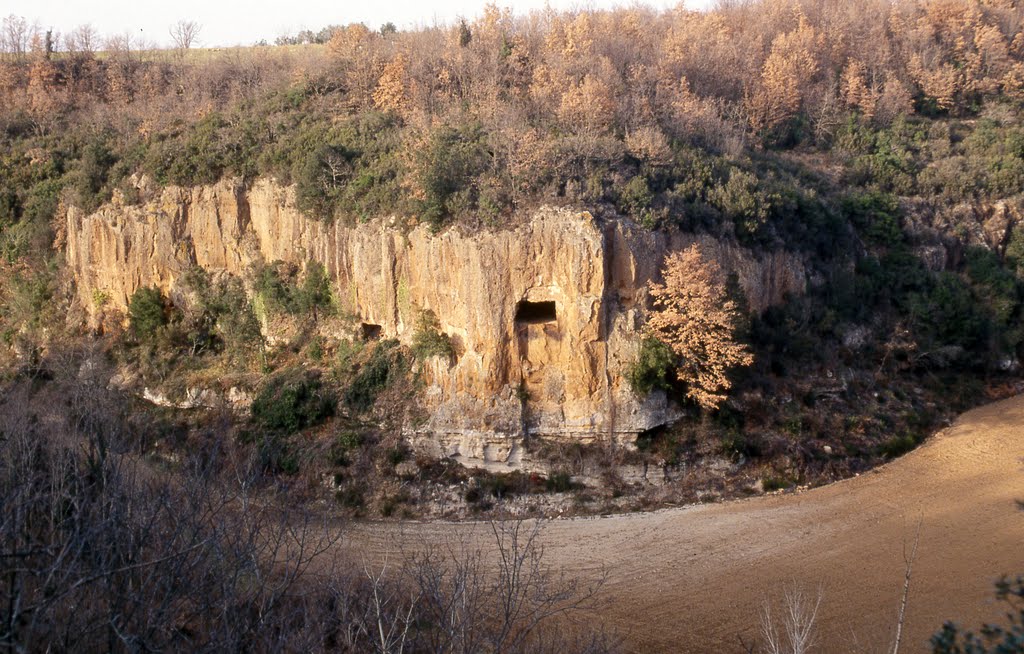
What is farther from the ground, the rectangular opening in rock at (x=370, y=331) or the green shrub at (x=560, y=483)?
the rectangular opening in rock at (x=370, y=331)

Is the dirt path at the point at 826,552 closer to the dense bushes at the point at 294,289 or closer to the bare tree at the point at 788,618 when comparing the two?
the bare tree at the point at 788,618

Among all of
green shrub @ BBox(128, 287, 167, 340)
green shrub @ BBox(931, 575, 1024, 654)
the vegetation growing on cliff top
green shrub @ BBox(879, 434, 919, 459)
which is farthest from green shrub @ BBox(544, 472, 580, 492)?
green shrub @ BBox(128, 287, 167, 340)

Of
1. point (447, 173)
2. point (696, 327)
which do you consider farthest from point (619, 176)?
point (696, 327)

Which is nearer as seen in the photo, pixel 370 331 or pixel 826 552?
pixel 826 552

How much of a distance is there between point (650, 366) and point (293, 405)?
10.3 metres

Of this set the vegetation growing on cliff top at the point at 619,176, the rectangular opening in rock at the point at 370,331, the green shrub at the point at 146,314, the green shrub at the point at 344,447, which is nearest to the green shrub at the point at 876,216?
the vegetation growing on cliff top at the point at 619,176

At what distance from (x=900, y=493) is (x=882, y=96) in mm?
22743

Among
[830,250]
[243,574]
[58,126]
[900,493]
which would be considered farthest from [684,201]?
[58,126]

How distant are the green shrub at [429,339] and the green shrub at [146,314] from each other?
1018 cm

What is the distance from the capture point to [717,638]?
1435cm

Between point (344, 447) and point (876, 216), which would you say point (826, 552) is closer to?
point (344, 447)

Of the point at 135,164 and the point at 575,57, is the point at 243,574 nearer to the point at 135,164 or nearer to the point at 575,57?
the point at 135,164

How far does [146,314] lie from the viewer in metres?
26.4

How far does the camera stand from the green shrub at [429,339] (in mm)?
21578
